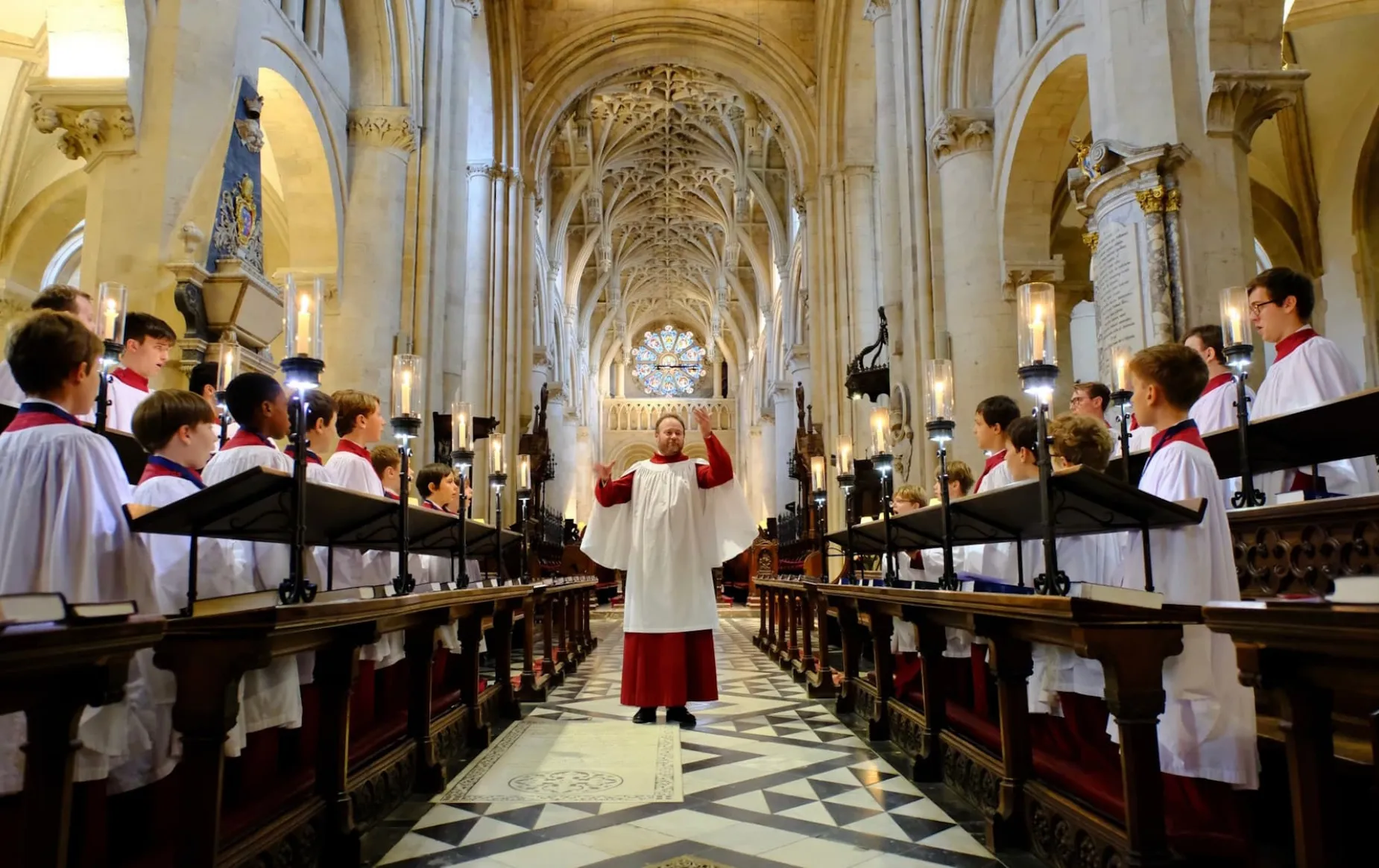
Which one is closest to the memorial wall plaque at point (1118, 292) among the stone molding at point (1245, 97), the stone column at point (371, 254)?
the stone molding at point (1245, 97)

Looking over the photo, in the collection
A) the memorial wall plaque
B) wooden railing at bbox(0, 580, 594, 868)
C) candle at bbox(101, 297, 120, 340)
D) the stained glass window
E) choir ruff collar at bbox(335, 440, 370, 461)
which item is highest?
the stained glass window

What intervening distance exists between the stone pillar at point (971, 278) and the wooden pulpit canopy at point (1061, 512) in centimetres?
533

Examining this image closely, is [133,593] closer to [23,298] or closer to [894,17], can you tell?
[894,17]

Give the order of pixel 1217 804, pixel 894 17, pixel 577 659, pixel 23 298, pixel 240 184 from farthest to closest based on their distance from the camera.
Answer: pixel 23 298 → pixel 894 17 → pixel 577 659 → pixel 240 184 → pixel 1217 804

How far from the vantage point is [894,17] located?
12.4 meters

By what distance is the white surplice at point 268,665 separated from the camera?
269 cm

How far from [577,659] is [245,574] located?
663cm

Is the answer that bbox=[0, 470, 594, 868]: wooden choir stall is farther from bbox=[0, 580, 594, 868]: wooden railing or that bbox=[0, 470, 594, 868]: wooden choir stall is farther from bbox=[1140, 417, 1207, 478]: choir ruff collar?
bbox=[1140, 417, 1207, 478]: choir ruff collar

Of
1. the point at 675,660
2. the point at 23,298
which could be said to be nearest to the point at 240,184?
the point at 675,660

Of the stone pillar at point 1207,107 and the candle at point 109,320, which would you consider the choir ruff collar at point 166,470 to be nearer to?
the candle at point 109,320

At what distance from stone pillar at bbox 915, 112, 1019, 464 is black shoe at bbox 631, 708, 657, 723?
5.62 meters

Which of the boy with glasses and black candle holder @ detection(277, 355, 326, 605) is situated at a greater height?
the boy with glasses

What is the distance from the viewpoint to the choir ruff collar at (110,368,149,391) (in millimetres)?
4719

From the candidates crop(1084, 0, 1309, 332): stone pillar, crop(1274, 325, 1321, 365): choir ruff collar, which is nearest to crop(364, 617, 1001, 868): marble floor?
crop(1274, 325, 1321, 365): choir ruff collar
